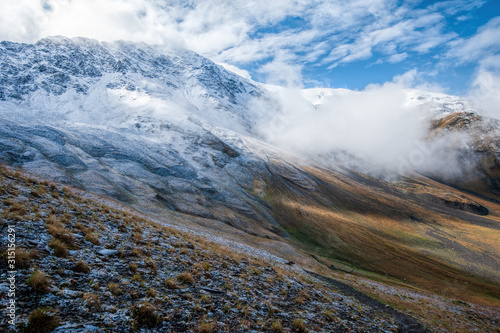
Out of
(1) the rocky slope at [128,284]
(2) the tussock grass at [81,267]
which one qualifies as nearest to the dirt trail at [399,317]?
(1) the rocky slope at [128,284]

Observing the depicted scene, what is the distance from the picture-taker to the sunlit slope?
68.8m

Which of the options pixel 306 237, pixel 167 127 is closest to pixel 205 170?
pixel 167 127

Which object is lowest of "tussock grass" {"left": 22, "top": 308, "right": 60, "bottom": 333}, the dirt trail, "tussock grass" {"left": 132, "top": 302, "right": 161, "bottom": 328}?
the dirt trail

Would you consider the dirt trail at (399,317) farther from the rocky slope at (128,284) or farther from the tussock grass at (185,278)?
the tussock grass at (185,278)

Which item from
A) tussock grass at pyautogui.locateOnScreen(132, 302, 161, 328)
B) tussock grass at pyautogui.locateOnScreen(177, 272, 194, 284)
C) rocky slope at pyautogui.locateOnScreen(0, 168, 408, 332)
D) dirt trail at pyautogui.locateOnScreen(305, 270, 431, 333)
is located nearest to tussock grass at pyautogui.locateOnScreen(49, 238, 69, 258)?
rocky slope at pyautogui.locateOnScreen(0, 168, 408, 332)

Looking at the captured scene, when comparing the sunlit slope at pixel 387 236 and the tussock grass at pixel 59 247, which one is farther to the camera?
the sunlit slope at pixel 387 236

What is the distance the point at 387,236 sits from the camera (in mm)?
102812

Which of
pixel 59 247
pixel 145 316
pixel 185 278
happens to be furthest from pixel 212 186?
pixel 145 316

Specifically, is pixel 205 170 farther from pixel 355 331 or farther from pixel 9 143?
pixel 355 331

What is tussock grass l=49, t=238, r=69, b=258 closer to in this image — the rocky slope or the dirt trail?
the rocky slope

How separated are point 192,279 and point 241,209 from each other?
69920 millimetres

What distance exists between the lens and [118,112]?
144 metres

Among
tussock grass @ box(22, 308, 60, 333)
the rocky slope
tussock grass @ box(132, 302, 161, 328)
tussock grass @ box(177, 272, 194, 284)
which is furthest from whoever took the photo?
tussock grass @ box(177, 272, 194, 284)

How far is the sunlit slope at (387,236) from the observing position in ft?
226
